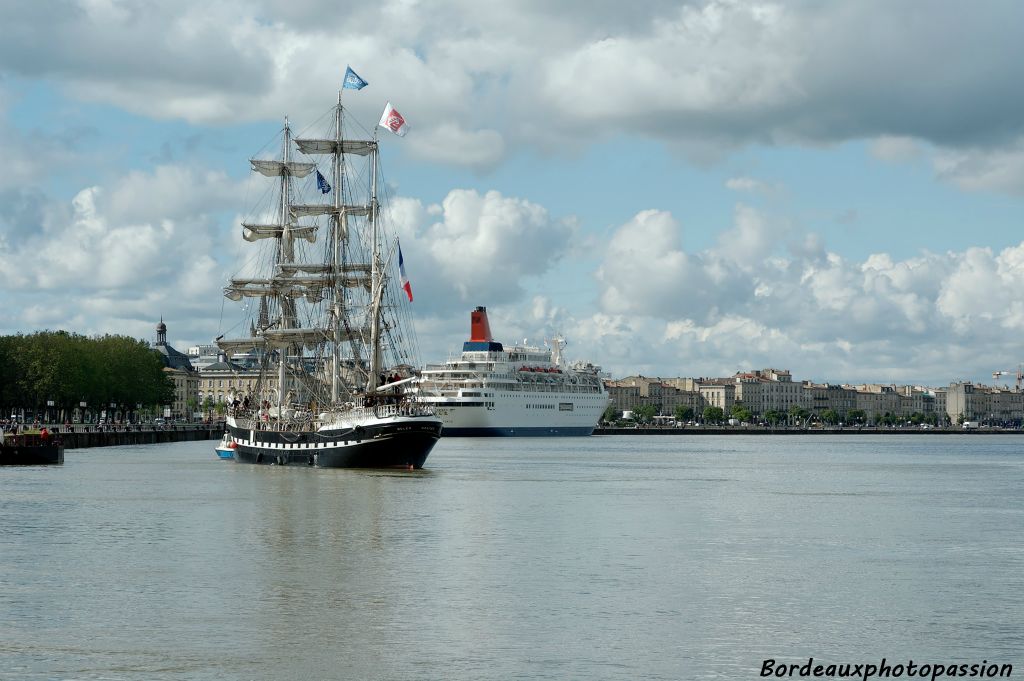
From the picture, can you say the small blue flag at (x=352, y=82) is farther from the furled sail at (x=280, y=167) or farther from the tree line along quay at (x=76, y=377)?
the tree line along quay at (x=76, y=377)

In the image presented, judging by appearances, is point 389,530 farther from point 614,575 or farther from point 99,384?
point 99,384

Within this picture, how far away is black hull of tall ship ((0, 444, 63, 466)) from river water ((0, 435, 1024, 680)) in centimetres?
2393

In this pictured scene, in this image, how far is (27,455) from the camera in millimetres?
85000

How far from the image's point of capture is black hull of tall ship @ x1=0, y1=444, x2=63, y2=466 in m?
84.9

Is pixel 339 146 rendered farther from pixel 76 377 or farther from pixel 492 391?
pixel 492 391

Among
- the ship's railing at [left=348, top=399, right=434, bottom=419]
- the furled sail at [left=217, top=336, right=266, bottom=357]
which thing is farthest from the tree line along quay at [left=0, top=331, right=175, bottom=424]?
the ship's railing at [left=348, top=399, right=434, bottom=419]

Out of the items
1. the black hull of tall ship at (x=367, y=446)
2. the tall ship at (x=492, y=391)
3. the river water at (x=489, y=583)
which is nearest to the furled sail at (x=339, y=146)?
the black hull of tall ship at (x=367, y=446)

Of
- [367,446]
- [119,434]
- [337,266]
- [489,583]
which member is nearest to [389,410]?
[367,446]

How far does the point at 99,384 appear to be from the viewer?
509ft

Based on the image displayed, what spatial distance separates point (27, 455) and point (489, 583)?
5959cm

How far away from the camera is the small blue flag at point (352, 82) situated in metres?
83.6

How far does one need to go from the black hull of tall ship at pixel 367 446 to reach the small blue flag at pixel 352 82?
19533 millimetres

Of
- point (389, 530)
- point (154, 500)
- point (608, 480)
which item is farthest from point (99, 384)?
point (389, 530)

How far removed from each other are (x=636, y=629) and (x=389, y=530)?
18.3 m
